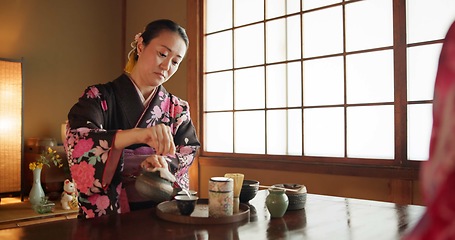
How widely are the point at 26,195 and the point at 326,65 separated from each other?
12.0ft

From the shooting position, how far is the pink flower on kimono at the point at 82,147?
1.64 meters

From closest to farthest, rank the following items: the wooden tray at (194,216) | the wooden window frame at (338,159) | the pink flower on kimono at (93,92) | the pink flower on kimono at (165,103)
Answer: the wooden tray at (194,216) < the pink flower on kimono at (93,92) < the pink flower on kimono at (165,103) < the wooden window frame at (338,159)

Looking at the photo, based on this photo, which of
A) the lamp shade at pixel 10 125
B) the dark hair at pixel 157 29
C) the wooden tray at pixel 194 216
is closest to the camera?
the wooden tray at pixel 194 216

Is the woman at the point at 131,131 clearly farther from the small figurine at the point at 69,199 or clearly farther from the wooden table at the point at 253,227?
the small figurine at the point at 69,199

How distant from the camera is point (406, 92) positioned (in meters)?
2.72

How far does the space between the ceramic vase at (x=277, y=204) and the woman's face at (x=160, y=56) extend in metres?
0.87

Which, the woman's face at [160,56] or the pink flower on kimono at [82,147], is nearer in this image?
the pink flower on kimono at [82,147]

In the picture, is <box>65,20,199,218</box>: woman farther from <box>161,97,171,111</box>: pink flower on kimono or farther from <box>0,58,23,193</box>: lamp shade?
<box>0,58,23,193</box>: lamp shade

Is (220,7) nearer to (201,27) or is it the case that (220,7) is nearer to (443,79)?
(201,27)

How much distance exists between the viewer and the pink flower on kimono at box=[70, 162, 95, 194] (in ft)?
5.38

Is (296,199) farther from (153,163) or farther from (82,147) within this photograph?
(82,147)

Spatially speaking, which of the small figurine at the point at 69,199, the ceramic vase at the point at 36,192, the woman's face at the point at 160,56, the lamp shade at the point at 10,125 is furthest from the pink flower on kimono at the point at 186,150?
the lamp shade at the point at 10,125

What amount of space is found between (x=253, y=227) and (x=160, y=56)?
3.32 feet

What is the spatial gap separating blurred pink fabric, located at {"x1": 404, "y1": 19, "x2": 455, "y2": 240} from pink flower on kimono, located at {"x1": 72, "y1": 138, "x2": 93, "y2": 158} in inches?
56.9
